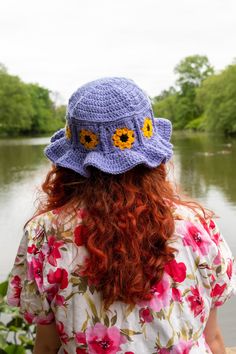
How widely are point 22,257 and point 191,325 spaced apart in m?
0.43

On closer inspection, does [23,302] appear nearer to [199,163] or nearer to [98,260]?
[98,260]

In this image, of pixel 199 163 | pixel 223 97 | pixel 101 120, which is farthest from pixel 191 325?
pixel 223 97

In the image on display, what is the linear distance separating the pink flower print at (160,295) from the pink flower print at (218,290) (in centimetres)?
14

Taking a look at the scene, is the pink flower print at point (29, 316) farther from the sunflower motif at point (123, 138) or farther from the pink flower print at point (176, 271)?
the sunflower motif at point (123, 138)

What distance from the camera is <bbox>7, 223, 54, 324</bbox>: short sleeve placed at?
116cm

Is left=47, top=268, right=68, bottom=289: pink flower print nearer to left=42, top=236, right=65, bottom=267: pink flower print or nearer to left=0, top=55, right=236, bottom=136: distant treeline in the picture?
left=42, top=236, right=65, bottom=267: pink flower print

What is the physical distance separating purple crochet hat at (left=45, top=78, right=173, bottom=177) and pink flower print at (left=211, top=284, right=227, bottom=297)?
0.33 meters

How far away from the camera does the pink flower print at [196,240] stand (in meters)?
1.15

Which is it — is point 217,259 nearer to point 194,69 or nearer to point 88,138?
point 88,138

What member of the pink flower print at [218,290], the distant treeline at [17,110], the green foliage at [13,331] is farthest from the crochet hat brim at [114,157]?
the distant treeline at [17,110]

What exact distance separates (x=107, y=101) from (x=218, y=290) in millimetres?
524

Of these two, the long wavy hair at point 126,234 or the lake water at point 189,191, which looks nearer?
the long wavy hair at point 126,234

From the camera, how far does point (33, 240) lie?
116 cm

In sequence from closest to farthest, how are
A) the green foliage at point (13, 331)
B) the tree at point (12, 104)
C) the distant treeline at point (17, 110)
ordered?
the green foliage at point (13, 331), the tree at point (12, 104), the distant treeline at point (17, 110)
